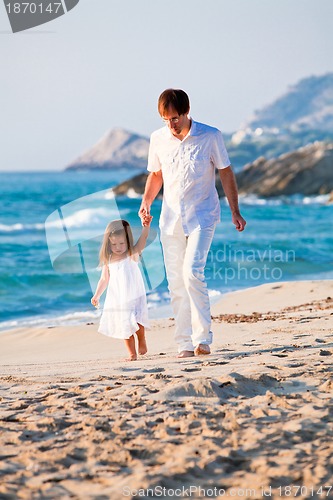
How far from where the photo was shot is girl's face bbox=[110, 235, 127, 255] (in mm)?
6270

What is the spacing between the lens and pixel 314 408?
4.20 m

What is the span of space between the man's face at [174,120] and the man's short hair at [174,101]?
25 millimetres

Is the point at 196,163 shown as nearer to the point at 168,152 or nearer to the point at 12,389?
the point at 168,152

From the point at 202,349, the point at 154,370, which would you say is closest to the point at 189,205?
the point at 202,349

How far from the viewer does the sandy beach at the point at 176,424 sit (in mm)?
3318

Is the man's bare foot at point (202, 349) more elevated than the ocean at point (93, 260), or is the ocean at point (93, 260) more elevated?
the ocean at point (93, 260)

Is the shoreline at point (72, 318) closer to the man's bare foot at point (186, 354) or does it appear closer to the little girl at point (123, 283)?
the little girl at point (123, 283)

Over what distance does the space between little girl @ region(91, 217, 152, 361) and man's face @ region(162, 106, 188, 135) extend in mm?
884

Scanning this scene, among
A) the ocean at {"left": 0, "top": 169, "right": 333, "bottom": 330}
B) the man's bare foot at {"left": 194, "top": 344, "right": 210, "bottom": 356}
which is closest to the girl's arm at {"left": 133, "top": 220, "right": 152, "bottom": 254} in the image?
the ocean at {"left": 0, "top": 169, "right": 333, "bottom": 330}

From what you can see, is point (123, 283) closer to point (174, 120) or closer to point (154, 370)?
point (154, 370)

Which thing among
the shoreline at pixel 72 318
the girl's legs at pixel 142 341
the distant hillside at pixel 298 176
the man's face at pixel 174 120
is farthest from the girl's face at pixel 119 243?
the distant hillside at pixel 298 176

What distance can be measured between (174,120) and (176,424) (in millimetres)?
2484

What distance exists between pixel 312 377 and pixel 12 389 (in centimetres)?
189

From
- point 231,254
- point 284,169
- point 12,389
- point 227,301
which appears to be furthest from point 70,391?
point 284,169
